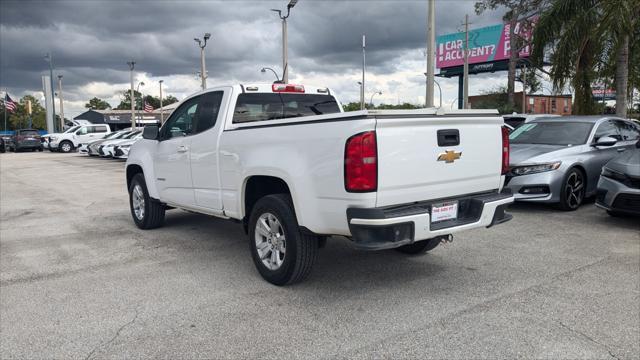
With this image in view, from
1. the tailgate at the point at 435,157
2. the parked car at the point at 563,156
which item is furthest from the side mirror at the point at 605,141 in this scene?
the tailgate at the point at 435,157

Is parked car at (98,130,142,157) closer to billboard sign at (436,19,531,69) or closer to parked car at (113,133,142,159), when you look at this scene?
parked car at (113,133,142,159)

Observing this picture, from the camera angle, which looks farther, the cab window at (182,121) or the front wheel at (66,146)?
the front wheel at (66,146)

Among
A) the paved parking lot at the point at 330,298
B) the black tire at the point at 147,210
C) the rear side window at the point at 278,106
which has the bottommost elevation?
the paved parking lot at the point at 330,298

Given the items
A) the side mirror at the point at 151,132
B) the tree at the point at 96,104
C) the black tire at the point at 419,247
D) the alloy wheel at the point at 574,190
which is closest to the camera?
the black tire at the point at 419,247

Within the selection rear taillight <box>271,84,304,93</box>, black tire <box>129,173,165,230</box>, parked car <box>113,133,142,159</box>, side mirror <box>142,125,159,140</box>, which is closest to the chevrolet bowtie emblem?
rear taillight <box>271,84,304,93</box>

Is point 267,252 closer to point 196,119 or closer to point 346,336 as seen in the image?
point 346,336

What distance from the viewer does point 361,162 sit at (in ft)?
12.0

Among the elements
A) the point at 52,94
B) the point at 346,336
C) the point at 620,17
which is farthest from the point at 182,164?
the point at 52,94

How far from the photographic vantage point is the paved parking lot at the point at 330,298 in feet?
11.3

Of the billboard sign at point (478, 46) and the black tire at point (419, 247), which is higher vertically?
the billboard sign at point (478, 46)

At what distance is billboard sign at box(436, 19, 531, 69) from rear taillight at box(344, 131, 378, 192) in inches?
1832

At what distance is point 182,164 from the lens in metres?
5.90

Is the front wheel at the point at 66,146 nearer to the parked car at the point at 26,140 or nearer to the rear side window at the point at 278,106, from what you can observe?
the parked car at the point at 26,140

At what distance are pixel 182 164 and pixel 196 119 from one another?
21.2 inches
